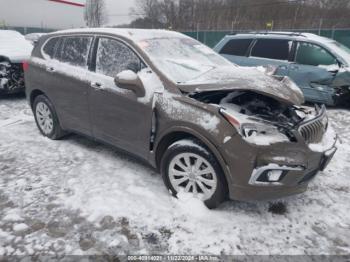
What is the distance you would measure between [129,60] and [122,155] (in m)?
1.47

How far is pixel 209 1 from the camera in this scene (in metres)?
39.9

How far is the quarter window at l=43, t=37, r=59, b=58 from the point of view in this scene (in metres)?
4.65

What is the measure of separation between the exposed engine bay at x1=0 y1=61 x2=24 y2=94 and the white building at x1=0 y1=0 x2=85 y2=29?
86.6ft

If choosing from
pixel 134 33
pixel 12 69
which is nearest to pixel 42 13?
pixel 12 69

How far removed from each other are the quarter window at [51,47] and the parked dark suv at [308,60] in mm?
4451

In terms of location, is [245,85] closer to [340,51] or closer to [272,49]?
[272,49]

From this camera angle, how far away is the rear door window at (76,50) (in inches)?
163

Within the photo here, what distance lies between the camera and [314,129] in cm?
312

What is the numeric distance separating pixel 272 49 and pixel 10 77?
6159 mm

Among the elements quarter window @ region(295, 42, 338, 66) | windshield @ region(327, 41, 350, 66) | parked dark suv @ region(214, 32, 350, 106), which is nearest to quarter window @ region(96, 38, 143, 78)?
parked dark suv @ region(214, 32, 350, 106)

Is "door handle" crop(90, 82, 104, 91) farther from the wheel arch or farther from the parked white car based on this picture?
the parked white car

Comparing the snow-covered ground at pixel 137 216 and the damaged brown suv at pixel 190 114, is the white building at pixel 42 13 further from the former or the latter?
the snow-covered ground at pixel 137 216

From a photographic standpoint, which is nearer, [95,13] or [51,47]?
[51,47]

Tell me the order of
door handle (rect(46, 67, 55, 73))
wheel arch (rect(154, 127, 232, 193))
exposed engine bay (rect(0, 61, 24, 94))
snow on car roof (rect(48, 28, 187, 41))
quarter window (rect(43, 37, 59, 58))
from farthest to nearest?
exposed engine bay (rect(0, 61, 24, 94)) < quarter window (rect(43, 37, 59, 58)) < door handle (rect(46, 67, 55, 73)) < snow on car roof (rect(48, 28, 187, 41)) < wheel arch (rect(154, 127, 232, 193))
